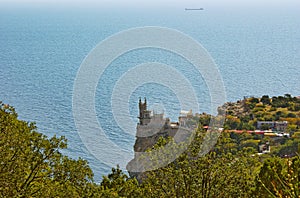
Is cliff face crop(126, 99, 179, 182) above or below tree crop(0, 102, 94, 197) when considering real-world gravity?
above

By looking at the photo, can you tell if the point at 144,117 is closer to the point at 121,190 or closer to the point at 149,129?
the point at 149,129

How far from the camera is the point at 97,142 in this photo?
30.3 m

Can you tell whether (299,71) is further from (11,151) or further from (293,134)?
(11,151)

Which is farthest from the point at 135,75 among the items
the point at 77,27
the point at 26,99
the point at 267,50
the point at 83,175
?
the point at 77,27

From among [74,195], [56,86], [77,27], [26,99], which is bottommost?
[74,195]

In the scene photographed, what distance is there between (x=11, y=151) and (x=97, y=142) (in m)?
21.9

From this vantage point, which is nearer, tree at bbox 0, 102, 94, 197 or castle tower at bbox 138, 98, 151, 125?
tree at bbox 0, 102, 94, 197

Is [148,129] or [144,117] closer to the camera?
[144,117]

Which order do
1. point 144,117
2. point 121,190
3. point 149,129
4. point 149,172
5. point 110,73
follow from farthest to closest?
point 110,73 → point 149,129 → point 144,117 → point 121,190 → point 149,172

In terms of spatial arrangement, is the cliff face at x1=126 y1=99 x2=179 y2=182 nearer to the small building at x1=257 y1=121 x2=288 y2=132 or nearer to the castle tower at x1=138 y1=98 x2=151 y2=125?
the castle tower at x1=138 y1=98 x2=151 y2=125

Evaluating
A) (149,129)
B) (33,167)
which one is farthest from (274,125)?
(33,167)

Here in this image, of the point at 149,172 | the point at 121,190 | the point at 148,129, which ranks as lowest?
the point at 149,172

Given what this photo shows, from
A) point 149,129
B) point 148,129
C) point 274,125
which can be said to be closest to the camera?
point 148,129

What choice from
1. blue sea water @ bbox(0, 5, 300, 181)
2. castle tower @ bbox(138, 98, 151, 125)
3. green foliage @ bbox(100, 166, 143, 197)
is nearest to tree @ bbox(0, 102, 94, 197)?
green foliage @ bbox(100, 166, 143, 197)
